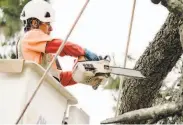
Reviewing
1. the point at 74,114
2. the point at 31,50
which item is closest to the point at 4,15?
the point at 31,50

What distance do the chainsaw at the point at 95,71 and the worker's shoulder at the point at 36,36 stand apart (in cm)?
17

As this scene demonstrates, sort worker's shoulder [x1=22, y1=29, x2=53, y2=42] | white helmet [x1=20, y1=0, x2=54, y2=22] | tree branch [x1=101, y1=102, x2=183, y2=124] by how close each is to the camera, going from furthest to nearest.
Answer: white helmet [x1=20, y1=0, x2=54, y2=22]
worker's shoulder [x1=22, y1=29, x2=53, y2=42]
tree branch [x1=101, y1=102, x2=183, y2=124]

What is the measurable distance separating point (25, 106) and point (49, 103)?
176mm

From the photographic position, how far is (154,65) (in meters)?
2.44

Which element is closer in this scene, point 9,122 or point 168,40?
point 9,122

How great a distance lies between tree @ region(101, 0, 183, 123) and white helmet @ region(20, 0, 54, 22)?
47 centimetres

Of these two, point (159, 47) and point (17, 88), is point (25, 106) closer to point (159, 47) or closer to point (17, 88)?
point (17, 88)

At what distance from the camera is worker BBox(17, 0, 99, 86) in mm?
2373

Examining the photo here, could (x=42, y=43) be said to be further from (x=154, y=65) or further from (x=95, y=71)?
(x=154, y=65)

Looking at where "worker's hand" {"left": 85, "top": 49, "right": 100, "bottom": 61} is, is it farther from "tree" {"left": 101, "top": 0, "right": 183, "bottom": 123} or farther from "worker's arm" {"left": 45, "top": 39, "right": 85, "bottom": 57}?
"tree" {"left": 101, "top": 0, "right": 183, "bottom": 123}

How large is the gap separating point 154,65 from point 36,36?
0.52 m

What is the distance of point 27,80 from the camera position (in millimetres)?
1811

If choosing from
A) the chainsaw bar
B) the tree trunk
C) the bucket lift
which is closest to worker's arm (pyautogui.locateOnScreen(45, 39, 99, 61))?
the chainsaw bar

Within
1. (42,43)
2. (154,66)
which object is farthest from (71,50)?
(154,66)
